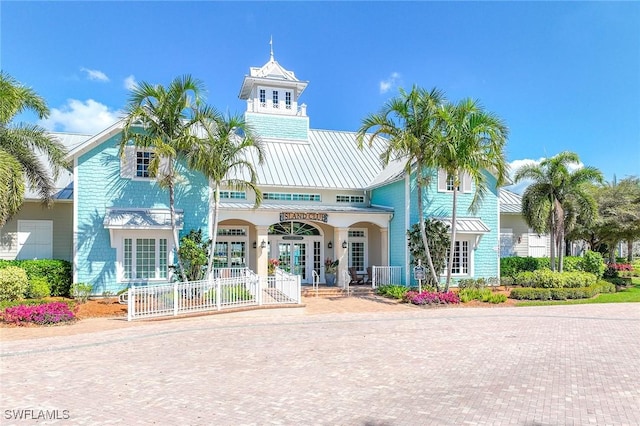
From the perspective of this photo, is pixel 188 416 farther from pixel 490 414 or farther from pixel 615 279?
pixel 615 279

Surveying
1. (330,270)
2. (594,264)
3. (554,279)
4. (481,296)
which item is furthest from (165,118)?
(594,264)

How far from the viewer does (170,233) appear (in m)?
18.2

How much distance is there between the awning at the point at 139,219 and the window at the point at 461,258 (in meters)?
12.5

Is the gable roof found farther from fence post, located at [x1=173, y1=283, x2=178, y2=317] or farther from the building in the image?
fence post, located at [x1=173, y1=283, x2=178, y2=317]

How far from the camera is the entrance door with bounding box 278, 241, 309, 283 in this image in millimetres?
22500

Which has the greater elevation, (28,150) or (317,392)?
(28,150)

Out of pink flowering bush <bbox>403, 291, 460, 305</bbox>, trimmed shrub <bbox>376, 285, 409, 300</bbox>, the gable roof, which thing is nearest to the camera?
pink flowering bush <bbox>403, 291, 460, 305</bbox>

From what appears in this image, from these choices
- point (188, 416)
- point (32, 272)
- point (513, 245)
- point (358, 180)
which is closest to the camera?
point (188, 416)

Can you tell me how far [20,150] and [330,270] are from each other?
44.6 feet

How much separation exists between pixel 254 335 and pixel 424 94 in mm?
11163

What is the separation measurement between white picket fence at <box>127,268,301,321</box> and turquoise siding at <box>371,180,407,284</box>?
6568 mm

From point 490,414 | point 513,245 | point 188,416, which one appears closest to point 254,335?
point 188,416

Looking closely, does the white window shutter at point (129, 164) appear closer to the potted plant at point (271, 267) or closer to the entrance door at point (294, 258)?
the potted plant at point (271, 267)

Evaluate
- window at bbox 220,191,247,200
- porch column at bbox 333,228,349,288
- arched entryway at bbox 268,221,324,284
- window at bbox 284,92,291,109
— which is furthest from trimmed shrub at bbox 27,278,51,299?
window at bbox 284,92,291,109
